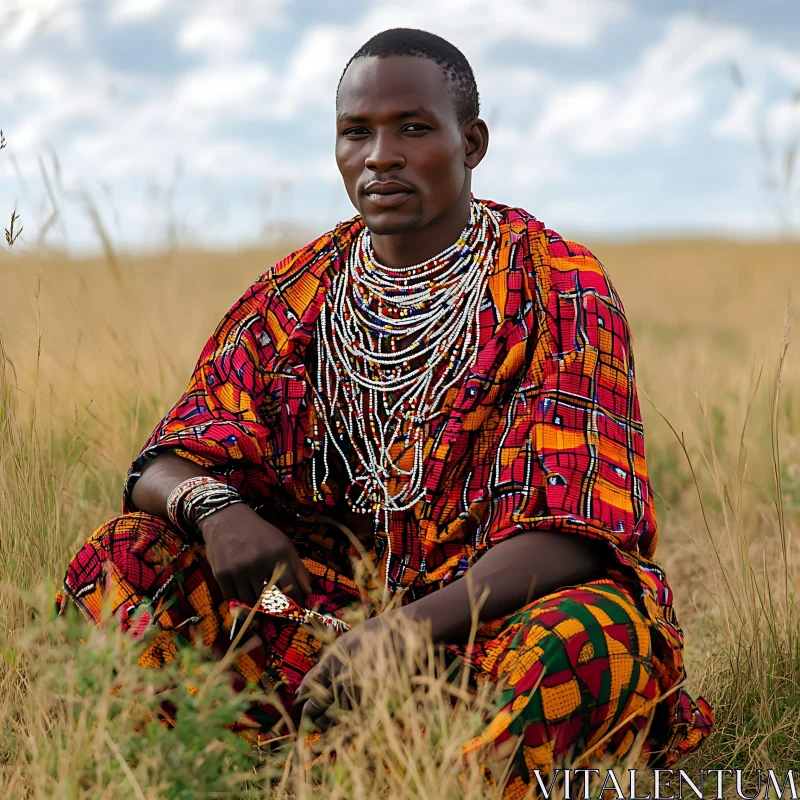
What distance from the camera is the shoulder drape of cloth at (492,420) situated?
92.7 inches

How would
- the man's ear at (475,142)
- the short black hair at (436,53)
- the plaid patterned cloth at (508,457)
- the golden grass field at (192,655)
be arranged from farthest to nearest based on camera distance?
the man's ear at (475,142) < the short black hair at (436,53) < the plaid patterned cloth at (508,457) < the golden grass field at (192,655)

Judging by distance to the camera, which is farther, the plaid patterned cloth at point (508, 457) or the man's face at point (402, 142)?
the man's face at point (402, 142)

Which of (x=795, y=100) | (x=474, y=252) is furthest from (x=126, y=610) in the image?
(x=795, y=100)

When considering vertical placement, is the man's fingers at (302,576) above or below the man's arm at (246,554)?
below

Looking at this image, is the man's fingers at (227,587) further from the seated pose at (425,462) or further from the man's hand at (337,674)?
the man's hand at (337,674)

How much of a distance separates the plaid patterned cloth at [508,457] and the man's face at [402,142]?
0.24 meters

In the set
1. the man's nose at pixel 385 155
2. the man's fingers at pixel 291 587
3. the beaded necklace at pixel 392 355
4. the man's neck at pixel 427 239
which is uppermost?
the man's nose at pixel 385 155

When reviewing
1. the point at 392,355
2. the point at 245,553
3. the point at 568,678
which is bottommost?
the point at 568,678

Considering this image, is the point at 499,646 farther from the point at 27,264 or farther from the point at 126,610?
the point at 27,264

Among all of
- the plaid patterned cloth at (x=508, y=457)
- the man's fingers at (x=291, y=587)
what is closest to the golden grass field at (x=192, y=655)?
the plaid patterned cloth at (x=508, y=457)

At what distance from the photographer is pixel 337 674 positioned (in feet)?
7.07

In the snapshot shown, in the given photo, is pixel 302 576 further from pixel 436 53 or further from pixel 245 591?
pixel 436 53

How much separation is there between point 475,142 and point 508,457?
0.81 metres

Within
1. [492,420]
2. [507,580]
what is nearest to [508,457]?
[492,420]
